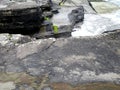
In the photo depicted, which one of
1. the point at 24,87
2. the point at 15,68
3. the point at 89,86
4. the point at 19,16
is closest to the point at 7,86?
the point at 24,87

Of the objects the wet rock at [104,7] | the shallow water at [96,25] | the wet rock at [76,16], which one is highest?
the wet rock at [76,16]

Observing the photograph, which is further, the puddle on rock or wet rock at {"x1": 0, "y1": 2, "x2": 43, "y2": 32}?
wet rock at {"x1": 0, "y1": 2, "x2": 43, "y2": 32}

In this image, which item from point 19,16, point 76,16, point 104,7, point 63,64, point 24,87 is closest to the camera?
point 24,87

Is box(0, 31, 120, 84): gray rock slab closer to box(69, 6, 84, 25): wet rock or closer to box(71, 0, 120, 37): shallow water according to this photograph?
box(71, 0, 120, 37): shallow water

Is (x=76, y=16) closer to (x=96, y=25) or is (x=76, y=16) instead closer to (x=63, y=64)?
(x=96, y=25)

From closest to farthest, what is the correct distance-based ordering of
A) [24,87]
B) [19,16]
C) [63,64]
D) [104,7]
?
1. [24,87]
2. [63,64]
3. [19,16]
4. [104,7]

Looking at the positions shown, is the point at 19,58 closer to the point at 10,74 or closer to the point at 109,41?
the point at 10,74

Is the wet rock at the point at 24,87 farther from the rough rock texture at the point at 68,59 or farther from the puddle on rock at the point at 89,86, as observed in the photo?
the puddle on rock at the point at 89,86

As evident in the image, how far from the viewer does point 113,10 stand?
802 centimetres

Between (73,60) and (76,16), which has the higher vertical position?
(73,60)

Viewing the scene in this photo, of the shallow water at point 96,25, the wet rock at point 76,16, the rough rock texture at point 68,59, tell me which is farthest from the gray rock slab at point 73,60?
the wet rock at point 76,16

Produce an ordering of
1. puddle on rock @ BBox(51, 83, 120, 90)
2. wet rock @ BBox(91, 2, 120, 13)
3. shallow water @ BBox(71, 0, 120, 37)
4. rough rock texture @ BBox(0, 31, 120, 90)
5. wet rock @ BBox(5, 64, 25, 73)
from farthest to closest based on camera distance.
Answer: wet rock @ BBox(91, 2, 120, 13), shallow water @ BBox(71, 0, 120, 37), wet rock @ BBox(5, 64, 25, 73), rough rock texture @ BBox(0, 31, 120, 90), puddle on rock @ BBox(51, 83, 120, 90)

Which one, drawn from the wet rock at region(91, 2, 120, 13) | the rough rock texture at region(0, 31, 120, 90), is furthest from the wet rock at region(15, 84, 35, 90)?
the wet rock at region(91, 2, 120, 13)

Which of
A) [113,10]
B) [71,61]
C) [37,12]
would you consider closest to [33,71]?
[71,61]
